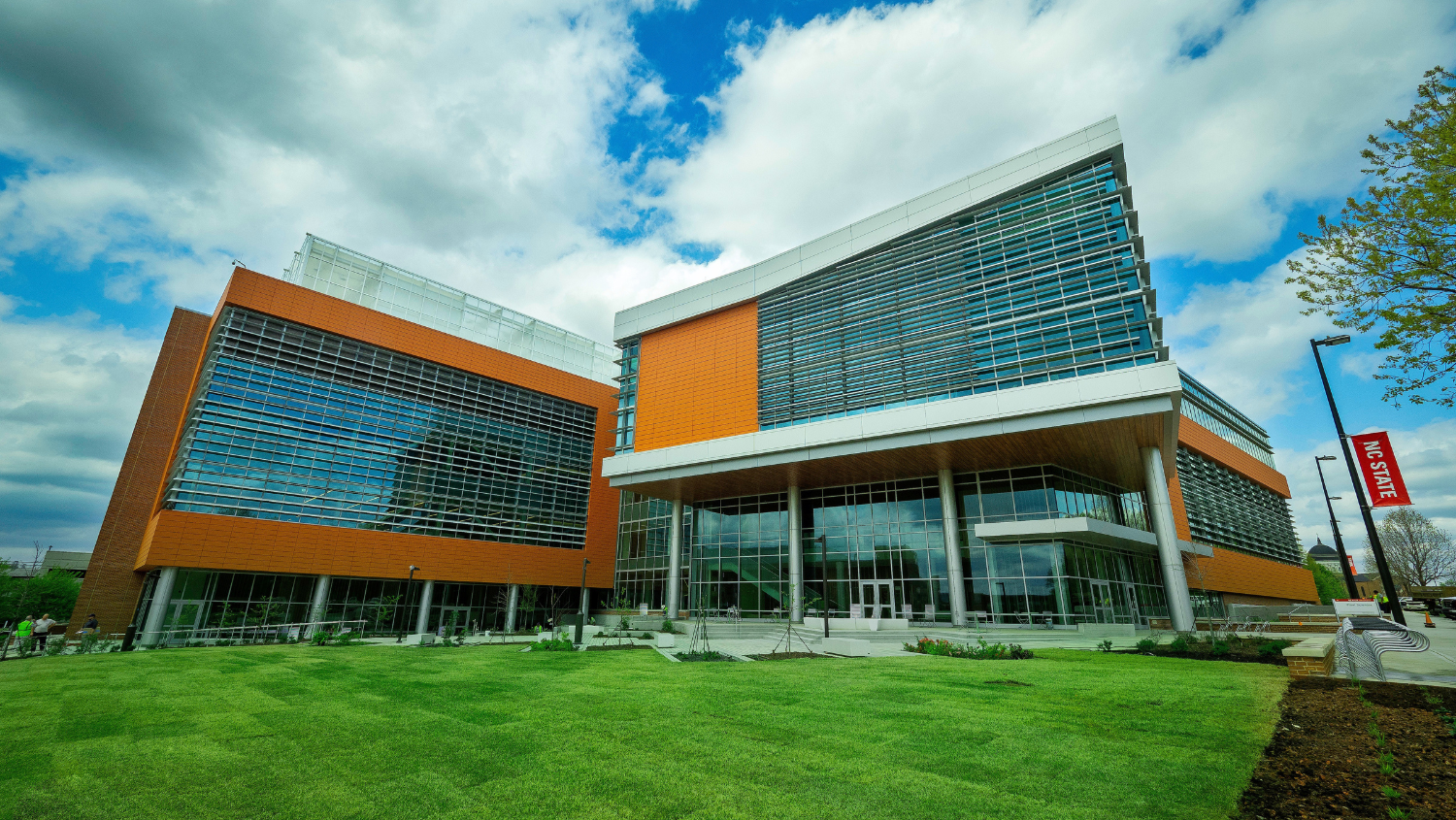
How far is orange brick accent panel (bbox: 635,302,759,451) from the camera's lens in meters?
36.7

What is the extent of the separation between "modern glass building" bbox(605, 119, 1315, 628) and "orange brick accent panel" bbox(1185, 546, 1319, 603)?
65.4 inches

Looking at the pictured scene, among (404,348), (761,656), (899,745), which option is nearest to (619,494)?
(404,348)

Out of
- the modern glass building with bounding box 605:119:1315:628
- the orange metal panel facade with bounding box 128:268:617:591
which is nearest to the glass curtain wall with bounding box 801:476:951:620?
the modern glass building with bounding box 605:119:1315:628

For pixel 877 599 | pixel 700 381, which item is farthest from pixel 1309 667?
pixel 700 381

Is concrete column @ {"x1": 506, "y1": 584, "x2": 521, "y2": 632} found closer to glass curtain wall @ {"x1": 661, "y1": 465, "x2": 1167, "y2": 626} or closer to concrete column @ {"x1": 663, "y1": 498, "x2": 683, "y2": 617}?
concrete column @ {"x1": 663, "y1": 498, "x2": 683, "y2": 617}

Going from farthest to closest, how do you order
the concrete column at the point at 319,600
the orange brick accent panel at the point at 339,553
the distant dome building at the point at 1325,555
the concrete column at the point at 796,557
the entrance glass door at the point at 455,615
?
the distant dome building at the point at 1325,555 → the entrance glass door at the point at 455,615 → the concrete column at the point at 319,600 → the concrete column at the point at 796,557 → the orange brick accent panel at the point at 339,553

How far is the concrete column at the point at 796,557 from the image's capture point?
34469mm

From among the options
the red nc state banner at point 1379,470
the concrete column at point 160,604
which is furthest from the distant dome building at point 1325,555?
the concrete column at point 160,604

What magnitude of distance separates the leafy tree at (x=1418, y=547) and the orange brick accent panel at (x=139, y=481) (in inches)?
3807

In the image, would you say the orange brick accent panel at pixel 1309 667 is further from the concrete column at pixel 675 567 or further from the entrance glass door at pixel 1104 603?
the concrete column at pixel 675 567

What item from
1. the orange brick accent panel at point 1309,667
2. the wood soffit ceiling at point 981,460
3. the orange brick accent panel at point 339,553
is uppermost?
the wood soffit ceiling at point 981,460

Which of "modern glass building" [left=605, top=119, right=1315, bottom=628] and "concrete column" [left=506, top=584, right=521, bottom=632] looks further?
"concrete column" [left=506, top=584, right=521, bottom=632]

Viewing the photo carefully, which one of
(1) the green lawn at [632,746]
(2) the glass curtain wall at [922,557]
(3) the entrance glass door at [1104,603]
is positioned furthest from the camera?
(3) the entrance glass door at [1104,603]

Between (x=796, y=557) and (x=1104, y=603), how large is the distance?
50.7ft
